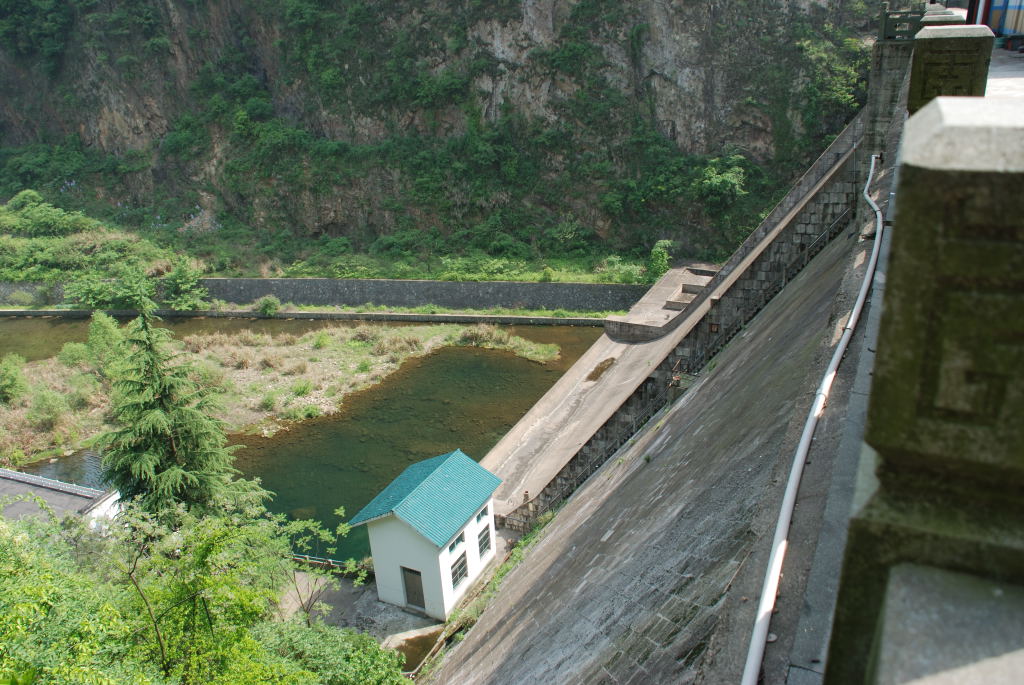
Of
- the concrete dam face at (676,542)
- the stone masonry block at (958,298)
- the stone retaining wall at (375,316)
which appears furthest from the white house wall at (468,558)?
the stone retaining wall at (375,316)

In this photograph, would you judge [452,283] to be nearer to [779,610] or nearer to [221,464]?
[221,464]

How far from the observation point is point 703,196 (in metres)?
26.4

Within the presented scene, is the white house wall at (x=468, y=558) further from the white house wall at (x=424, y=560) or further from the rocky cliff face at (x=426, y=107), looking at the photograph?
the rocky cliff face at (x=426, y=107)

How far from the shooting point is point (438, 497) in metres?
11.9

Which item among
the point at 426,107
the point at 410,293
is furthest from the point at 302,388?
the point at 426,107

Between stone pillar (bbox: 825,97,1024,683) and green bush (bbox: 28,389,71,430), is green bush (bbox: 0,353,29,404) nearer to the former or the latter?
green bush (bbox: 28,389,71,430)

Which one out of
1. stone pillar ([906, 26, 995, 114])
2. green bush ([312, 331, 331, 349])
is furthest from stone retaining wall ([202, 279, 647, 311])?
stone pillar ([906, 26, 995, 114])

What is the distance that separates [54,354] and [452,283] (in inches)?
574

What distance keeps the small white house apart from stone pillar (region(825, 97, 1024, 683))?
409 inches

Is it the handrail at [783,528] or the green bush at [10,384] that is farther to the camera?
the green bush at [10,384]

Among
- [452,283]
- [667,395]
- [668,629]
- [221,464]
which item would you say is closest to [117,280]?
[452,283]

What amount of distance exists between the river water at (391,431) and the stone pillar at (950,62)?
11912 mm

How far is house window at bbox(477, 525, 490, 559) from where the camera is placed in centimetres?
1246

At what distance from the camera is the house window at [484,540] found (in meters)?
12.5
